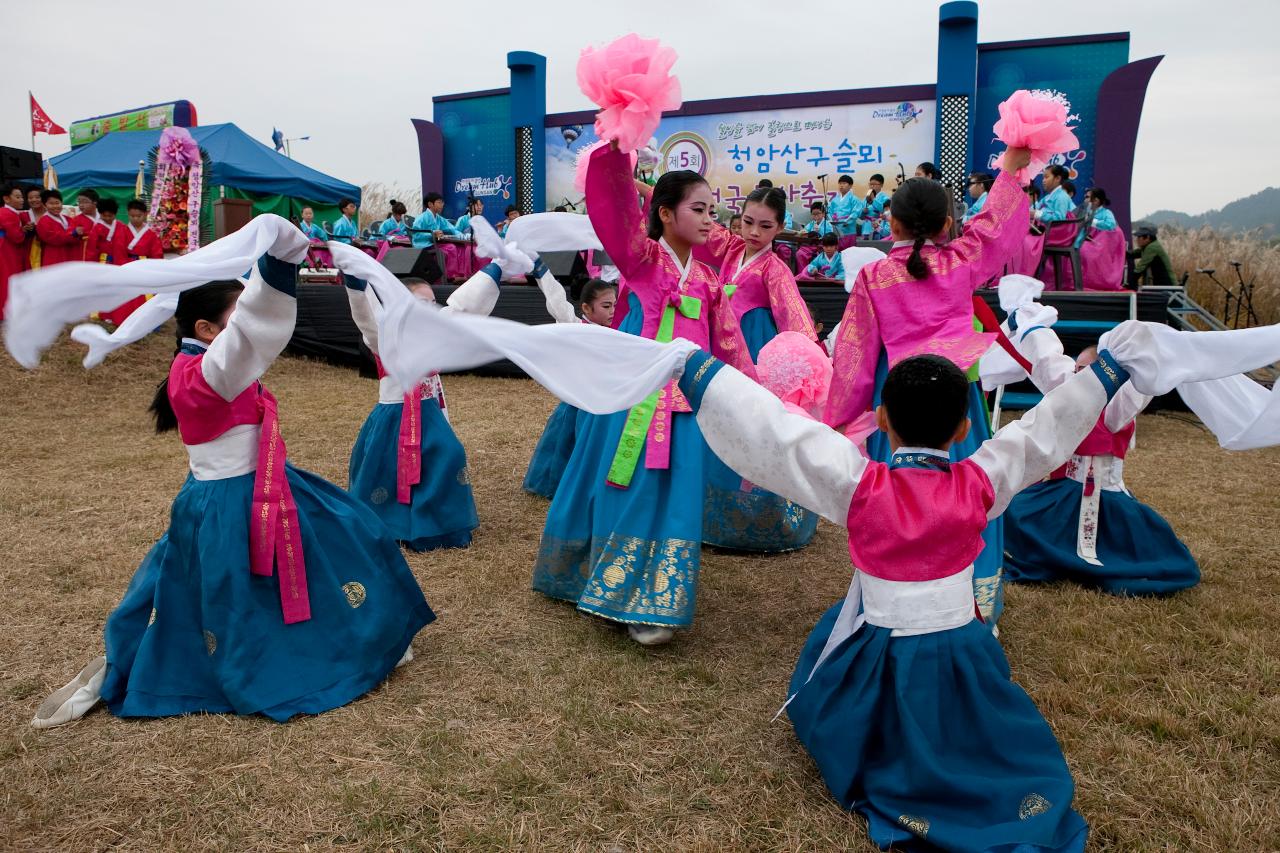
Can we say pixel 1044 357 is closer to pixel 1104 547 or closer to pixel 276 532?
pixel 1104 547

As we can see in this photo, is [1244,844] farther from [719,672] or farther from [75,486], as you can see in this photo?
[75,486]

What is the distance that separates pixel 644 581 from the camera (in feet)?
9.95

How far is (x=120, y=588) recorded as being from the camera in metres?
3.69

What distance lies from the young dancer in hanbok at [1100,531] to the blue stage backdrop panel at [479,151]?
12856 mm

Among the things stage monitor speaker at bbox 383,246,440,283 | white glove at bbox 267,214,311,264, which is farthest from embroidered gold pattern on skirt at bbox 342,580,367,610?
stage monitor speaker at bbox 383,246,440,283

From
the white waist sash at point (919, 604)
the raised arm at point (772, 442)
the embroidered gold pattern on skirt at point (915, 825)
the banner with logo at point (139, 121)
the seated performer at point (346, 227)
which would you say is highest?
the banner with logo at point (139, 121)

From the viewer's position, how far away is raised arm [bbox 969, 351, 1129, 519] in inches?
82.3

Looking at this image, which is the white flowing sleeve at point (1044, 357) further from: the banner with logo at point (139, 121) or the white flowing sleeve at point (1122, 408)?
the banner with logo at point (139, 121)

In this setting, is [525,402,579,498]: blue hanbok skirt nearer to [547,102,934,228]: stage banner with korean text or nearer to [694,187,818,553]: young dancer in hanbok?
[694,187,818,553]: young dancer in hanbok

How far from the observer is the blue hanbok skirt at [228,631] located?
8.52ft

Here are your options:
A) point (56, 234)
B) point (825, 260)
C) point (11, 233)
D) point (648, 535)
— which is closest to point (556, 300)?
point (648, 535)

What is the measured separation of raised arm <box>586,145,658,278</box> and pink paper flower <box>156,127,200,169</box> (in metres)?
12.1

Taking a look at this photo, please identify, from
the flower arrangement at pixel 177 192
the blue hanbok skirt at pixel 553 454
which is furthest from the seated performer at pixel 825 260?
the flower arrangement at pixel 177 192

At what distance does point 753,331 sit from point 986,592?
177 cm
